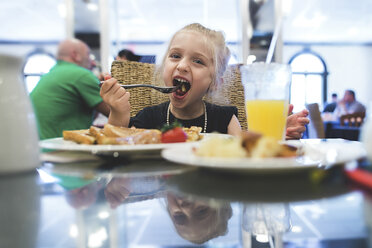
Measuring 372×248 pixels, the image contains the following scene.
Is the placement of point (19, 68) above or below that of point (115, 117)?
above

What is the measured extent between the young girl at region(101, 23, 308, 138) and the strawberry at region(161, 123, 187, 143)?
0.50 meters

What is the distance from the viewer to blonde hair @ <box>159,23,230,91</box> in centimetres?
147

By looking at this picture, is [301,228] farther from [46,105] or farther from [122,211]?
[46,105]

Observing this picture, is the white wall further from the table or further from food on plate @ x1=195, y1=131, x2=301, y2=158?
food on plate @ x1=195, y1=131, x2=301, y2=158

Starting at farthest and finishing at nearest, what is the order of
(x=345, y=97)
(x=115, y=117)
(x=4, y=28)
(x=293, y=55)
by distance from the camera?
1. (x=293, y=55)
2. (x=4, y=28)
3. (x=345, y=97)
4. (x=115, y=117)

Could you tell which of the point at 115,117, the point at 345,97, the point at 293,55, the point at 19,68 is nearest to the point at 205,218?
the point at 19,68

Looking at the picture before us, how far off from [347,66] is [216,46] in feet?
35.2

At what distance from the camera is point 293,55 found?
10289 millimetres

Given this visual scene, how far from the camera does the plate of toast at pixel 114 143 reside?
579 mm

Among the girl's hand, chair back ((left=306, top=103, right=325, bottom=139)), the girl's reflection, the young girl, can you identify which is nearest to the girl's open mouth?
the young girl

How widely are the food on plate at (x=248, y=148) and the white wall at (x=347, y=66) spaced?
34.1 feet

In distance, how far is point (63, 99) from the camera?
225 centimetres

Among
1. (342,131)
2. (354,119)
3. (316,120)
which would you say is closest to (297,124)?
(316,120)

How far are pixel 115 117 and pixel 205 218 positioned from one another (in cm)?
100
